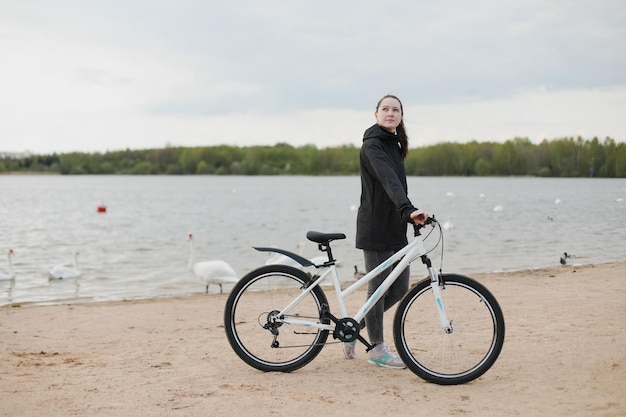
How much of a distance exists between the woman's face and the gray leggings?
107 centimetres

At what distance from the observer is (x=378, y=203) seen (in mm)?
5383

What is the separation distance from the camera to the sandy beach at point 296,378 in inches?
180

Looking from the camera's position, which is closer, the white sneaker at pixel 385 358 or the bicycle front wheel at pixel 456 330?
the bicycle front wheel at pixel 456 330

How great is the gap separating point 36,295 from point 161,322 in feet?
19.6

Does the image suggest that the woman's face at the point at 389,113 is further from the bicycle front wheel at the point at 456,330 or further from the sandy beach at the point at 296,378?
the sandy beach at the point at 296,378

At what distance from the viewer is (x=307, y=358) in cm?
542

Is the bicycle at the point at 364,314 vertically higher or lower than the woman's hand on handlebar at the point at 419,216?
lower

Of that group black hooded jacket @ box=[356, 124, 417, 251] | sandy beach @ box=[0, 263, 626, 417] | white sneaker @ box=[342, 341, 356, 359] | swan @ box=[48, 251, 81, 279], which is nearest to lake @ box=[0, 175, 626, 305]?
swan @ box=[48, 251, 81, 279]

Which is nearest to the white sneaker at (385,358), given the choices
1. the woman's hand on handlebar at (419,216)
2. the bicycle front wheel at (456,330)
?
the bicycle front wheel at (456,330)

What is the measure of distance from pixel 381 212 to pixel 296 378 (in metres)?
1.53

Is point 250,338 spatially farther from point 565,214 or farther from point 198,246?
point 565,214

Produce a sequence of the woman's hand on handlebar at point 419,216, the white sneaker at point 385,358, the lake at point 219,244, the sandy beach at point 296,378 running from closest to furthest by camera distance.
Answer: the sandy beach at point 296,378, the woman's hand on handlebar at point 419,216, the white sneaker at point 385,358, the lake at point 219,244

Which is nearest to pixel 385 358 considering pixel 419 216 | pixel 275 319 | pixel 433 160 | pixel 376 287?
pixel 376 287

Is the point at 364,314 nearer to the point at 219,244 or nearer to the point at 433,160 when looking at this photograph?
the point at 219,244
